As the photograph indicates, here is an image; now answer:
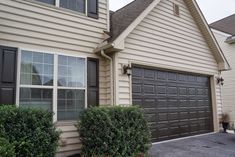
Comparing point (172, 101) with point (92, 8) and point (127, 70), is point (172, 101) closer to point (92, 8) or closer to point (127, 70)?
point (127, 70)

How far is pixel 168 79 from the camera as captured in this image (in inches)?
364

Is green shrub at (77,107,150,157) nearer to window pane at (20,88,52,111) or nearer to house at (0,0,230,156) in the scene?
house at (0,0,230,156)

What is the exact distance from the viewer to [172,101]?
364 inches

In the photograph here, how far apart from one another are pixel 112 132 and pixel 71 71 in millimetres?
2178

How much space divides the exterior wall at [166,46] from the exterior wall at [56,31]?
0.75 meters

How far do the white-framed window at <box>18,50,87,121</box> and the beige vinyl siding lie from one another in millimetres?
1221

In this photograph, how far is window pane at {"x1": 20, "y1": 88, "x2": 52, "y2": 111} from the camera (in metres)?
5.86

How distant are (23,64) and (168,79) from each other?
17.9 ft

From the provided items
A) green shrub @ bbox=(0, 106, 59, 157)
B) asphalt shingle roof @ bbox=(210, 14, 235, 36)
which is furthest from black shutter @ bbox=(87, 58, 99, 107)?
asphalt shingle roof @ bbox=(210, 14, 235, 36)

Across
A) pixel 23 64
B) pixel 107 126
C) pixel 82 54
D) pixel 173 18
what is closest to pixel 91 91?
pixel 82 54

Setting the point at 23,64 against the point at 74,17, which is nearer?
the point at 23,64

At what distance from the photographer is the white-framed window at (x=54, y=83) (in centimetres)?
597

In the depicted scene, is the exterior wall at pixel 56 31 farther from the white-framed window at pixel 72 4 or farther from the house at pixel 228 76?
the house at pixel 228 76

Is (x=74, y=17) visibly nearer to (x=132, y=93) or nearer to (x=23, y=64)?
(x=23, y=64)
